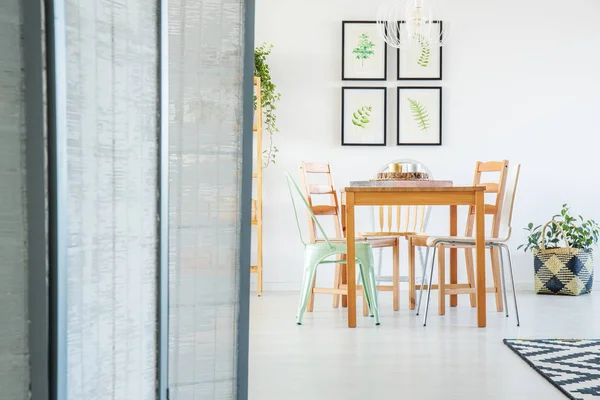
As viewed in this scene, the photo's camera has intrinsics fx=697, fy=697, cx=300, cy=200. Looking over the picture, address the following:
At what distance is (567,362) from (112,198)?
7.09 ft

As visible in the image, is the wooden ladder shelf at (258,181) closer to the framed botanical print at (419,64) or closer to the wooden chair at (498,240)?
the framed botanical print at (419,64)

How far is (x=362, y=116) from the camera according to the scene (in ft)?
18.1

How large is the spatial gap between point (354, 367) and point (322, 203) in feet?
9.52

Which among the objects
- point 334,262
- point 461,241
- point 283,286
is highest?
point 461,241

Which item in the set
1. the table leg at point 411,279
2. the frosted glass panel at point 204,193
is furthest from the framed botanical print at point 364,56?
the frosted glass panel at point 204,193

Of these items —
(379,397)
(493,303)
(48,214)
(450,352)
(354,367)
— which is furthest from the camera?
(493,303)

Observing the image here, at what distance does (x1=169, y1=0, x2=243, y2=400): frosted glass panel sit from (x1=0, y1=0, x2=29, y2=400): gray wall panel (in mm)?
475

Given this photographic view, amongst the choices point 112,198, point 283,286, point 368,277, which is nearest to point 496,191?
point 368,277

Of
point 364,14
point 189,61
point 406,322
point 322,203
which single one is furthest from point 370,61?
point 189,61

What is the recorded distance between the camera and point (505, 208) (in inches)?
157

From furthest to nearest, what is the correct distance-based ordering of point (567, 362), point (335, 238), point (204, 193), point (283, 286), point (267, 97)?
1. point (283, 286)
2. point (267, 97)
3. point (335, 238)
4. point (567, 362)
5. point (204, 193)

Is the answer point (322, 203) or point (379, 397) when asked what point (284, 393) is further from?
point (322, 203)

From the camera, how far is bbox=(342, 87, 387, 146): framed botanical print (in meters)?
5.52

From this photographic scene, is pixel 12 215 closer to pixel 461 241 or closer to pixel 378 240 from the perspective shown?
pixel 461 241
